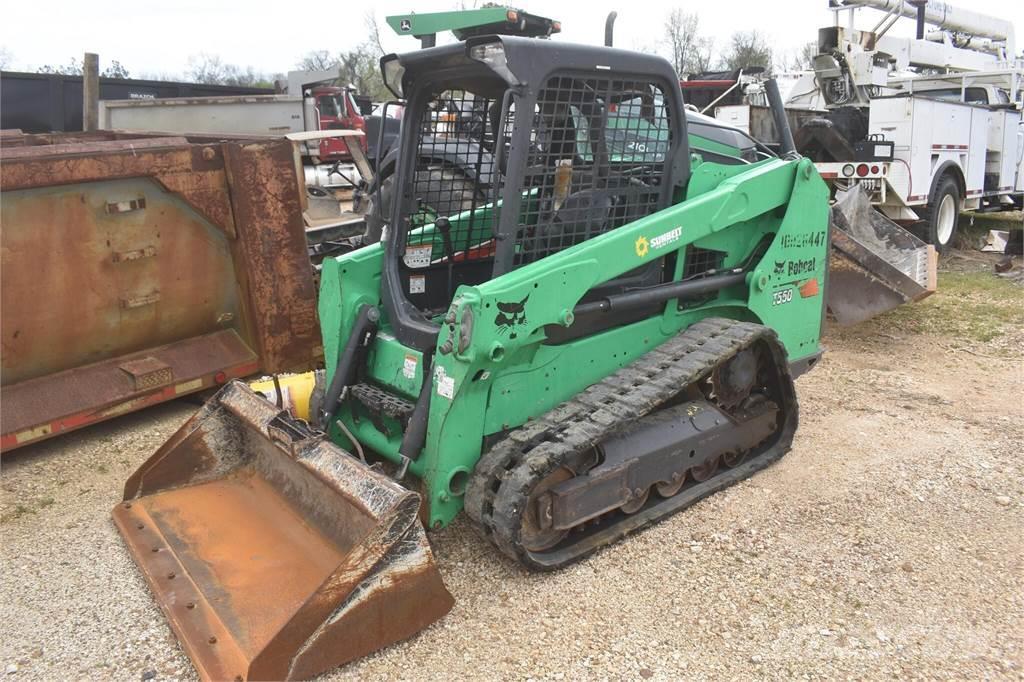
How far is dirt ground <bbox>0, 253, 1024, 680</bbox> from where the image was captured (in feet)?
9.02

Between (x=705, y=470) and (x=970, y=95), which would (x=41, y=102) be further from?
(x=970, y=95)

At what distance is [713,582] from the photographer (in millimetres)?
3186

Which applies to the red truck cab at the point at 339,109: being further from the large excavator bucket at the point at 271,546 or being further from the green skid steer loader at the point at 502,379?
the large excavator bucket at the point at 271,546

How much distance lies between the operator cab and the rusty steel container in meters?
1.58

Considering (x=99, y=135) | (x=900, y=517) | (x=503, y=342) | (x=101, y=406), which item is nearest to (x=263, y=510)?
(x=503, y=342)

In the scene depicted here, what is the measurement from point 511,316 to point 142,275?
9.14 feet

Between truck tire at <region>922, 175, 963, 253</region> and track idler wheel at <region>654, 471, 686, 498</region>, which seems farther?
truck tire at <region>922, 175, 963, 253</region>

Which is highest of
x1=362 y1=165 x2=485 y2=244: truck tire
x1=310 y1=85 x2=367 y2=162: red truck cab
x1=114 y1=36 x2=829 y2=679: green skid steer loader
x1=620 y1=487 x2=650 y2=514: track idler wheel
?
x1=310 y1=85 x2=367 y2=162: red truck cab

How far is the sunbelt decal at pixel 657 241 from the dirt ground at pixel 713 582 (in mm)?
1181

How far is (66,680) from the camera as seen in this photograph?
8.83ft

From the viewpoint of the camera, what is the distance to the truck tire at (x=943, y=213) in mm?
9664

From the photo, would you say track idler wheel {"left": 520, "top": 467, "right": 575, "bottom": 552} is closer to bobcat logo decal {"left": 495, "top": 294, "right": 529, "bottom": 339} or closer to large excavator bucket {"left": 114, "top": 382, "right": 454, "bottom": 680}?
large excavator bucket {"left": 114, "top": 382, "right": 454, "bottom": 680}

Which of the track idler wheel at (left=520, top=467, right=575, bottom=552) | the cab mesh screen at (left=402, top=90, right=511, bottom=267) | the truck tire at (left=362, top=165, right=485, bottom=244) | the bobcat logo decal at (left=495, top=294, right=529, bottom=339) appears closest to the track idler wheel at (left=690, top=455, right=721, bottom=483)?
the track idler wheel at (left=520, top=467, right=575, bottom=552)

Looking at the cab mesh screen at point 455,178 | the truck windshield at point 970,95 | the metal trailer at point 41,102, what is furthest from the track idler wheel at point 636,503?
the metal trailer at point 41,102
